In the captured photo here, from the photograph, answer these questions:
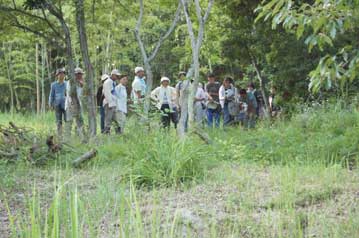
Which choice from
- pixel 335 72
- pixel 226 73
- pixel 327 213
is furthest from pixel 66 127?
pixel 226 73

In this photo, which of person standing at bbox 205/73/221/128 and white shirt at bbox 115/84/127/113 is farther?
person standing at bbox 205/73/221/128


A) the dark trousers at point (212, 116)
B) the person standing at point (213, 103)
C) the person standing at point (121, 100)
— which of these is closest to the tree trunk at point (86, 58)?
the person standing at point (121, 100)

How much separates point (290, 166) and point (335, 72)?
3.21 m

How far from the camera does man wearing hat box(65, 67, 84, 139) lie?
10.8 meters

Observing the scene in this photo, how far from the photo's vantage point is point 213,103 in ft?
43.8

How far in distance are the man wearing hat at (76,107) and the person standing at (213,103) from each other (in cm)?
323

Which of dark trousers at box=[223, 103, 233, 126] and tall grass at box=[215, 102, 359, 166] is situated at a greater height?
tall grass at box=[215, 102, 359, 166]

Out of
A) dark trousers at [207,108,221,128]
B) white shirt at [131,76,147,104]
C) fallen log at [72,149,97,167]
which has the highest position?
white shirt at [131,76,147,104]

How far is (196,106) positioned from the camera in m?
12.9

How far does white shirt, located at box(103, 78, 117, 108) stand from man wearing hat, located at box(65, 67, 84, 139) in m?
0.54

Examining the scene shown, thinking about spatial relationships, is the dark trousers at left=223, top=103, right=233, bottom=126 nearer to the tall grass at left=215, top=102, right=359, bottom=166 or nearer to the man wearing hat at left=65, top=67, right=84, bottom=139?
the tall grass at left=215, top=102, right=359, bottom=166

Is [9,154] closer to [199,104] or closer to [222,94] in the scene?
[199,104]

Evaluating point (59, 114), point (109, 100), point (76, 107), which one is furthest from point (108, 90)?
point (59, 114)

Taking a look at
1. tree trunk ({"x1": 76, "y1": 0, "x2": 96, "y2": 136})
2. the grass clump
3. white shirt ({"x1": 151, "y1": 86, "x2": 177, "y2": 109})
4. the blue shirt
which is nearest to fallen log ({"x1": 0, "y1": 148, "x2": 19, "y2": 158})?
the grass clump
